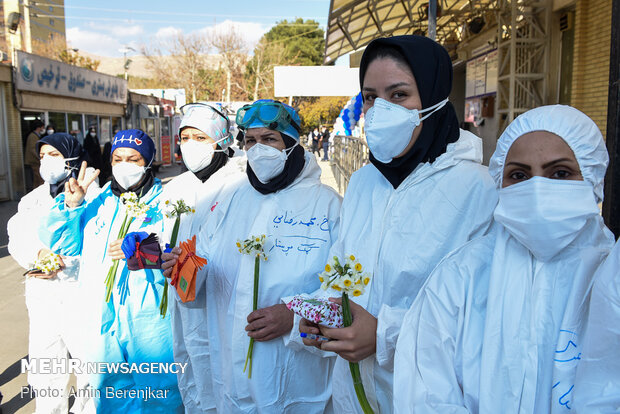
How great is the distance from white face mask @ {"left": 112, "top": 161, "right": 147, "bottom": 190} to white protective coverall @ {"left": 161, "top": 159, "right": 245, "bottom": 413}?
234 millimetres

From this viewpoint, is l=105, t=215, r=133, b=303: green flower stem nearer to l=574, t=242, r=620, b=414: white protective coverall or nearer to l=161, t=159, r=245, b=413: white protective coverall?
l=161, t=159, r=245, b=413: white protective coverall

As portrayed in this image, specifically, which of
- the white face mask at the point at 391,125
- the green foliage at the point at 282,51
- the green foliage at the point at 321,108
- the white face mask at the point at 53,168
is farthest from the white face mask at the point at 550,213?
the green foliage at the point at 321,108

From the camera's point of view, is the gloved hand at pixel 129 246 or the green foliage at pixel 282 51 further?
the green foliage at pixel 282 51

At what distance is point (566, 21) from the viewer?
996cm

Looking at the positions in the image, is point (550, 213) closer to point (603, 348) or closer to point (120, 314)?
point (603, 348)

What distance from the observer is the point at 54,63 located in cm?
1658

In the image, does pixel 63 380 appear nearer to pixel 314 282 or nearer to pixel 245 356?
pixel 245 356

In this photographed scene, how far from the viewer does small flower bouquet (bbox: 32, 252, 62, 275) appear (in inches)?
136

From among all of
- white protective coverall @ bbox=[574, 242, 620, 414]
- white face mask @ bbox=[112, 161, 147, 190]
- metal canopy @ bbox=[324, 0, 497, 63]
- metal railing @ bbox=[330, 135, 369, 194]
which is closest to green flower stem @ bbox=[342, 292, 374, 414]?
white protective coverall @ bbox=[574, 242, 620, 414]

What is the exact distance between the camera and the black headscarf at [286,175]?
2754mm

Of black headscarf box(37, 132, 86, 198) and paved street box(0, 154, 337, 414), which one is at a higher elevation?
black headscarf box(37, 132, 86, 198)

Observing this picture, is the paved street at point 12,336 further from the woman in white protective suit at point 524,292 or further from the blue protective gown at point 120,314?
the woman in white protective suit at point 524,292

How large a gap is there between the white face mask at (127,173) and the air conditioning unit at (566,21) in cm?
950

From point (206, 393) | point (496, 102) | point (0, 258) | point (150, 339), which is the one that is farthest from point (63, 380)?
point (496, 102)
